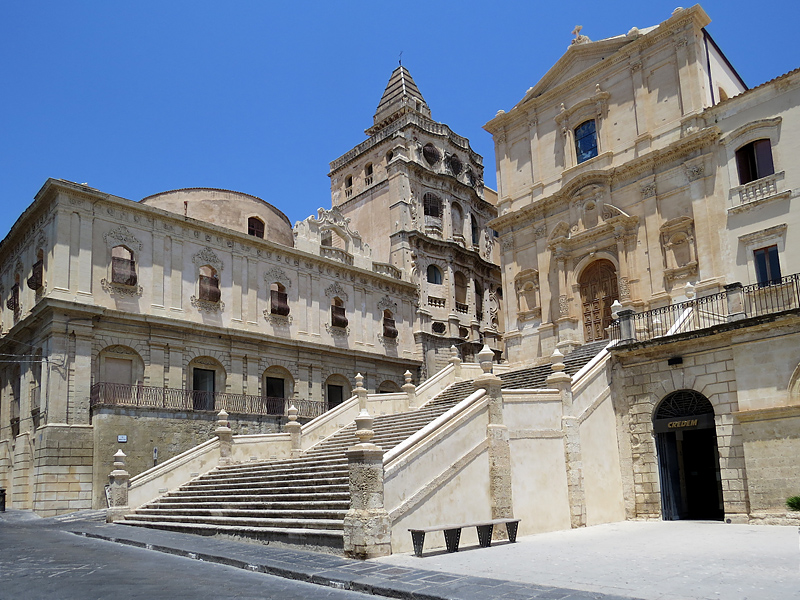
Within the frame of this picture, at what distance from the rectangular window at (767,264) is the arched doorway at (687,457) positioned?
5779mm

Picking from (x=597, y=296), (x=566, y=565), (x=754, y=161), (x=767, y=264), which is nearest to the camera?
(x=566, y=565)

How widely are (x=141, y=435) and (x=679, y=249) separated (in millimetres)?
20381

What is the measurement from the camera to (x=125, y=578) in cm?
1012

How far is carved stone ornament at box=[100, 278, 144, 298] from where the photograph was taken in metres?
27.8

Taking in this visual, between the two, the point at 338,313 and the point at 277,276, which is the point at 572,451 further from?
the point at 338,313

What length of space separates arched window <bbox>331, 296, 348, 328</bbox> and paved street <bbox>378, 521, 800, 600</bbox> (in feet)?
70.1

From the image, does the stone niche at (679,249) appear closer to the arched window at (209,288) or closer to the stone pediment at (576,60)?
the stone pediment at (576,60)

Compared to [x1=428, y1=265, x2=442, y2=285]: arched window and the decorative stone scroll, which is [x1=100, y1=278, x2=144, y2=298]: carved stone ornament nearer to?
the decorative stone scroll

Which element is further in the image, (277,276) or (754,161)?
(277,276)

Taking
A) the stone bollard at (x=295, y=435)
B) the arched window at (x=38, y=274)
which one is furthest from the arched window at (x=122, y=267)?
the stone bollard at (x=295, y=435)

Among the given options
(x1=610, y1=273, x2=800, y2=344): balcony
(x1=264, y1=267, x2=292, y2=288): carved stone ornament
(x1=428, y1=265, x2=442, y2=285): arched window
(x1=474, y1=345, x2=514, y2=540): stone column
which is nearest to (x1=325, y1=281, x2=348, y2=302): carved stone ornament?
(x1=264, y1=267, x2=292, y2=288): carved stone ornament

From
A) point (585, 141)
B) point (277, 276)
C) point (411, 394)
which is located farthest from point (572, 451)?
point (277, 276)

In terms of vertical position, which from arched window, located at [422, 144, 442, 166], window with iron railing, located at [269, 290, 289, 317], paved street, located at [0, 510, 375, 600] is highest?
arched window, located at [422, 144, 442, 166]

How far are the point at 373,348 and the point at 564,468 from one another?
68.6 feet
